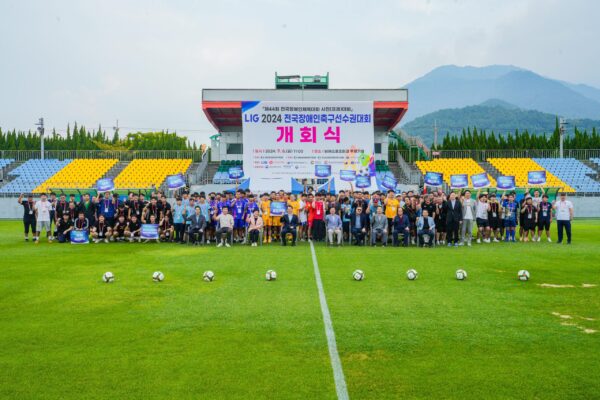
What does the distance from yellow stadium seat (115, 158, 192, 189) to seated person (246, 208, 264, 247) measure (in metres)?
19.7

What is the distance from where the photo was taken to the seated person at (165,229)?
18.1 meters

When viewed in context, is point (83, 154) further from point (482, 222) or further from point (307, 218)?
point (482, 222)

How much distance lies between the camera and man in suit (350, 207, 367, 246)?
16781 millimetres

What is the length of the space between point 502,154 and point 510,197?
949 inches

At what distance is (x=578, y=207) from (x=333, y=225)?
77.5ft

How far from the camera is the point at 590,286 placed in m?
9.47

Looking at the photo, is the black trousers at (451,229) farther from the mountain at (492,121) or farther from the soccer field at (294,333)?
the mountain at (492,121)

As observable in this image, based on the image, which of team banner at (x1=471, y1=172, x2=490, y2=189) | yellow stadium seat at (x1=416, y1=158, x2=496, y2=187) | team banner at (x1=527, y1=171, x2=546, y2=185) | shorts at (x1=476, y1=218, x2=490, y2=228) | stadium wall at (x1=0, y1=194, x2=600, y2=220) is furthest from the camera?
yellow stadium seat at (x1=416, y1=158, x2=496, y2=187)

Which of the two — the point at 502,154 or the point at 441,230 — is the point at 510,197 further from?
the point at 502,154

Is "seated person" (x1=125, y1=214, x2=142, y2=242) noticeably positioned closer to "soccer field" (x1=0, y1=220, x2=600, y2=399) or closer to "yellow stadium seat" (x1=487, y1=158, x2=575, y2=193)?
"soccer field" (x1=0, y1=220, x2=600, y2=399)

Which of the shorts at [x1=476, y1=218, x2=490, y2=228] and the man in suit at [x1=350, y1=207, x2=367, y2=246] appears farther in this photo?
the shorts at [x1=476, y1=218, x2=490, y2=228]

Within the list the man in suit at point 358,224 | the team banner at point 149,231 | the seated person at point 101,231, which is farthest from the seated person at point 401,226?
the seated person at point 101,231

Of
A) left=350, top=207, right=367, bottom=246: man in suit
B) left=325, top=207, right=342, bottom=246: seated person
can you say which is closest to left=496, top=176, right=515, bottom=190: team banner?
left=350, top=207, right=367, bottom=246: man in suit

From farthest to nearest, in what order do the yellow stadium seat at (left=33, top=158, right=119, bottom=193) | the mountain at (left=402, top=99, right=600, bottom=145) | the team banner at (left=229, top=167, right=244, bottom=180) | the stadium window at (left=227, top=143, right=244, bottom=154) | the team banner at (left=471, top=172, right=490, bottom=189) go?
the mountain at (left=402, top=99, right=600, bottom=145) < the stadium window at (left=227, top=143, right=244, bottom=154) < the yellow stadium seat at (left=33, top=158, right=119, bottom=193) < the team banner at (left=229, top=167, right=244, bottom=180) < the team banner at (left=471, top=172, right=490, bottom=189)
